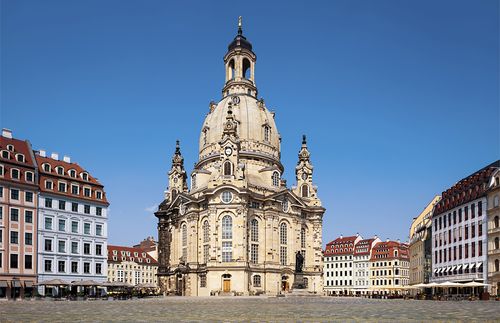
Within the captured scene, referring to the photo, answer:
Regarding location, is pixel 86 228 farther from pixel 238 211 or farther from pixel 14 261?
pixel 238 211

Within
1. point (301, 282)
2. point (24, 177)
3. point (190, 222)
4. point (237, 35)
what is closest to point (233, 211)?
point (190, 222)

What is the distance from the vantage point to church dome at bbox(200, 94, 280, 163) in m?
111

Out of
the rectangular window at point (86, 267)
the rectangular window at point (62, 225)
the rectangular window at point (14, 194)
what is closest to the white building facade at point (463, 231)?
the rectangular window at point (86, 267)

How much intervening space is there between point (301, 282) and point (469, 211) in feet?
98.8

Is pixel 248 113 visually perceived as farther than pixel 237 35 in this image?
No

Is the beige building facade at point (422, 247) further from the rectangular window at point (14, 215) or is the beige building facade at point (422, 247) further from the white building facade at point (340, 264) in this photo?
the rectangular window at point (14, 215)

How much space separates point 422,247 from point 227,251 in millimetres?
41361

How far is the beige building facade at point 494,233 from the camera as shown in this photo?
76250 millimetres

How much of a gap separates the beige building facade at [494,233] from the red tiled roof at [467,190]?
207 cm

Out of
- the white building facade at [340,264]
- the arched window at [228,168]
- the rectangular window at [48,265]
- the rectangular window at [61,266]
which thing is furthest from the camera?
the white building facade at [340,264]

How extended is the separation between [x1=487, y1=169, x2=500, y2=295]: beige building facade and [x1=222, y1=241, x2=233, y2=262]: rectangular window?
130ft

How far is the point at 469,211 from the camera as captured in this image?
279 feet

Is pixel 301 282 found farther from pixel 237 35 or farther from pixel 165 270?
pixel 237 35

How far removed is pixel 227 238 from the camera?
319 ft
